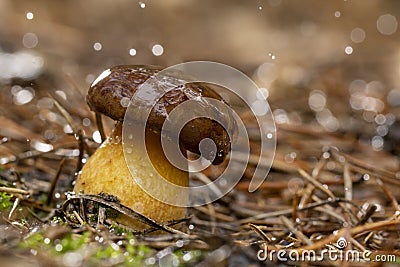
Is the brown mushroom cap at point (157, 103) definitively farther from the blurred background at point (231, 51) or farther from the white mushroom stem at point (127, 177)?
the blurred background at point (231, 51)

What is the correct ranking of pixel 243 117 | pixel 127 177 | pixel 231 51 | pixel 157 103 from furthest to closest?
pixel 231 51 → pixel 243 117 → pixel 127 177 → pixel 157 103

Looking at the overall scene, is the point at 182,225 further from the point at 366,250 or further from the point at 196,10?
the point at 196,10

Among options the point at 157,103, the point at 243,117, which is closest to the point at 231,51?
the point at 243,117

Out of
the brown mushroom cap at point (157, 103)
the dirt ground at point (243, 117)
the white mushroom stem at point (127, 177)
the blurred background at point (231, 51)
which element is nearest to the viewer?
the dirt ground at point (243, 117)

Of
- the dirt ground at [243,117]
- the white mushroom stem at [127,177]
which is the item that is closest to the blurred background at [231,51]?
the dirt ground at [243,117]

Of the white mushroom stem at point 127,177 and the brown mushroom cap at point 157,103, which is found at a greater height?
the brown mushroom cap at point 157,103

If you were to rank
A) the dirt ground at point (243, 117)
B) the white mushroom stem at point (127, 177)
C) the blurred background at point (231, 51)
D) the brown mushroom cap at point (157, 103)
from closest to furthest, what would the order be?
the dirt ground at point (243, 117)
the brown mushroom cap at point (157, 103)
the white mushroom stem at point (127, 177)
the blurred background at point (231, 51)

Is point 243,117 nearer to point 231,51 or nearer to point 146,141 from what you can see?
point 146,141

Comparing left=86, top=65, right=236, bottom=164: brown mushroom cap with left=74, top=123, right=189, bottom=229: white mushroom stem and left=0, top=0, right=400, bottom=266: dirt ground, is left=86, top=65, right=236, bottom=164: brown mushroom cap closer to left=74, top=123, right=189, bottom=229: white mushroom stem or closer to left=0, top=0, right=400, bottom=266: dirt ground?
left=74, top=123, right=189, bottom=229: white mushroom stem
